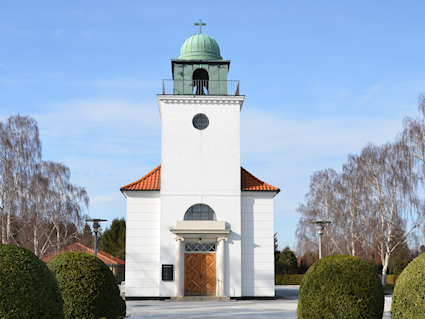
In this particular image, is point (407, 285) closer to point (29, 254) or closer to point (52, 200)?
point (29, 254)

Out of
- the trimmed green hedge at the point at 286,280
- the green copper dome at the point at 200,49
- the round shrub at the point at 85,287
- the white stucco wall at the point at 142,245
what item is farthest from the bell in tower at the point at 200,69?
the trimmed green hedge at the point at 286,280

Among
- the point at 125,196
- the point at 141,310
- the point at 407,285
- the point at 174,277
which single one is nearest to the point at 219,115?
the point at 125,196

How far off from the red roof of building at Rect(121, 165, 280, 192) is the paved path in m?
5.76

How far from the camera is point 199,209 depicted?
2473 cm

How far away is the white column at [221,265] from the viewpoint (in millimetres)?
23969

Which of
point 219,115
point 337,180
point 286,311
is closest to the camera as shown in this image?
point 286,311

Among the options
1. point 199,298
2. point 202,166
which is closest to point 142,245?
point 199,298

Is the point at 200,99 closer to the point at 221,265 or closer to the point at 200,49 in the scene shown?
the point at 200,49

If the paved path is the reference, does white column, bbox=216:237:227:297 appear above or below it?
above

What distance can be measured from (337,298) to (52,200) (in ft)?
97.4

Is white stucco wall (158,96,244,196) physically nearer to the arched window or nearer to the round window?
the round window

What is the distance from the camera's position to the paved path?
17.2 meters

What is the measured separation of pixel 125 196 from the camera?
2534cm

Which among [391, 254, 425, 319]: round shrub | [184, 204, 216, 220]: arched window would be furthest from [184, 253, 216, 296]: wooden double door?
[391, 254, 425, 319]: round shrub
